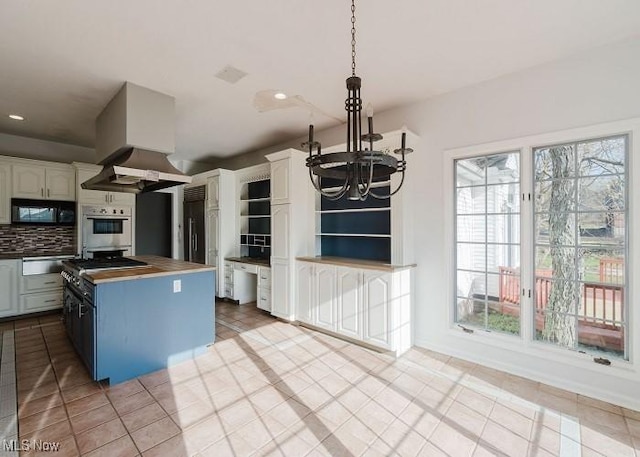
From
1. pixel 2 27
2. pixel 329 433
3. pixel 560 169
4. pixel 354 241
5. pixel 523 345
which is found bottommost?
pixel 329 433

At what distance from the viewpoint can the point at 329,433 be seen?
195cm

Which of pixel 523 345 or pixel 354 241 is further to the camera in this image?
pixel 354 241

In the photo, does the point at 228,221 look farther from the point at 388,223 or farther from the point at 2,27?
the point at 2,27

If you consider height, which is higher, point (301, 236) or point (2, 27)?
point (2, 27)

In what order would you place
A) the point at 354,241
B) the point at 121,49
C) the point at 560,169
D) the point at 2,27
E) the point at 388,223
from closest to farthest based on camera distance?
the point at 2,27 < the point at 121,49 < the point at 560,169 < the point at 388,223 < the point at 354,241

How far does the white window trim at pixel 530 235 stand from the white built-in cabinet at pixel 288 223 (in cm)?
183

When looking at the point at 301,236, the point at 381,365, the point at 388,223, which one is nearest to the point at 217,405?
the point at 381,365

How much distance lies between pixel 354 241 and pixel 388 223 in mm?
564

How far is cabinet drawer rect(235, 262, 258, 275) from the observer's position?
4677 millimetres

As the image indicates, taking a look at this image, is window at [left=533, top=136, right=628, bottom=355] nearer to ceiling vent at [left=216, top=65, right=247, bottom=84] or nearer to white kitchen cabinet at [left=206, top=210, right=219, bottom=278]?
ceiling vent at [left=216, top=65, right=247, bottom=84]

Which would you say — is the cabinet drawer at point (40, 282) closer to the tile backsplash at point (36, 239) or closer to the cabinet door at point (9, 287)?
the cabinet door at point (9, 287)

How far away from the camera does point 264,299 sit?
14.9ft

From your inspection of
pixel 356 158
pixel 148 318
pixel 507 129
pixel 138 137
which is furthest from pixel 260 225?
pixel 356 158

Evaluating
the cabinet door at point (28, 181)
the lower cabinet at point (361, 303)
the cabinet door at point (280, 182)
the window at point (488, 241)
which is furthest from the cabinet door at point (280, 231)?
the cabinet door at point (28, 181)
